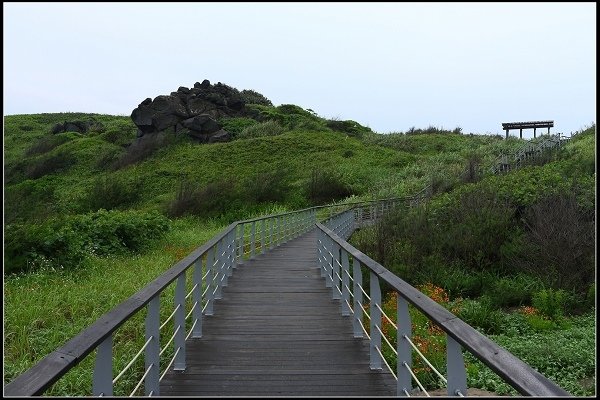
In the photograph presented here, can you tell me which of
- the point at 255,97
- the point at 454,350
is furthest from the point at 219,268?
the point at 255,97

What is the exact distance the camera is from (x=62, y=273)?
418 inches

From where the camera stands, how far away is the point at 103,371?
2.83 meters

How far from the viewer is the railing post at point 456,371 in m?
2.70

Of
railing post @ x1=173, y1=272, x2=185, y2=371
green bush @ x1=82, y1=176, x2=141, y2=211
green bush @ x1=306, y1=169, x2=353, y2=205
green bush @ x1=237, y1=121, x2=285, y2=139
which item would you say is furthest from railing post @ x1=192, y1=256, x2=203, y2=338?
green bush @ x1=237, y1=121, x2=285, y2=139

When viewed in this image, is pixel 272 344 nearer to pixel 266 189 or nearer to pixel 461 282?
pixel 461 282

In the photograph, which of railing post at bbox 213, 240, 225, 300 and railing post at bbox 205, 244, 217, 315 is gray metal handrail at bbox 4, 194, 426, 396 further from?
railing post at bbox 213, 240, 225, 300

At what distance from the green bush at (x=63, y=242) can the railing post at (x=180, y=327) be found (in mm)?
6805

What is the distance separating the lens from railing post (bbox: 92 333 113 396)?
9.17 feet

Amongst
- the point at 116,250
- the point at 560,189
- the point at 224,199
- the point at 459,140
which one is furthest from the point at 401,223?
the point at 459,140

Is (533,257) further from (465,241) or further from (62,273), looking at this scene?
(62,273)

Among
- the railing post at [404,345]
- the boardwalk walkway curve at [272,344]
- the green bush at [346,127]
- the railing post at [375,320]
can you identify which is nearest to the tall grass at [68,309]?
the boardwalk walkway curve at [272,344]

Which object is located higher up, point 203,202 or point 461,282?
point 203,202

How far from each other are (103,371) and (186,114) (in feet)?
172

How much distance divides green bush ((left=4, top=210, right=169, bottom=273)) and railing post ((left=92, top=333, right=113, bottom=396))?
874 centimetres
